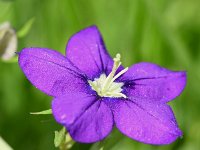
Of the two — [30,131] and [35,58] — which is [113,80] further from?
[30,131]

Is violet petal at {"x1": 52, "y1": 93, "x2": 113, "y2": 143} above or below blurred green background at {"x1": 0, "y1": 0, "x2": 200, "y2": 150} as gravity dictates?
above

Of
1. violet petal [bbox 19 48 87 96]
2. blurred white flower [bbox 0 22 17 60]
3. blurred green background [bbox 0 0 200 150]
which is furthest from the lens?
blurred green background [bbox 0 0 200 150]

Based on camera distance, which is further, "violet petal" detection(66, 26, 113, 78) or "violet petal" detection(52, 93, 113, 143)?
"violet petal" detection(66, 26, 113, 78)

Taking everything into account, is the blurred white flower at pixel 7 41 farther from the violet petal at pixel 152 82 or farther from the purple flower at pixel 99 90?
the violet petal at pixel 152 82

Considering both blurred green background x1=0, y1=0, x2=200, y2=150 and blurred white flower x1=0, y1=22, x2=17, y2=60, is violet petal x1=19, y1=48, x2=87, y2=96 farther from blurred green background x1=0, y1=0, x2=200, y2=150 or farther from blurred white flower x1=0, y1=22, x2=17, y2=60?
blurred green background x1=0, y1=0, x2=200, y2=150

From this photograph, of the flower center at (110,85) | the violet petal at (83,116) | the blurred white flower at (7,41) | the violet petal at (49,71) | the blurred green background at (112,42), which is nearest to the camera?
the violet petal at (83,116)

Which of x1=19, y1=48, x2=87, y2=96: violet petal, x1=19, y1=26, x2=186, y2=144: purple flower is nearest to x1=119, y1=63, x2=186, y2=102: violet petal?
x1=19, y1=26, x2=186, y2=144: purple flower

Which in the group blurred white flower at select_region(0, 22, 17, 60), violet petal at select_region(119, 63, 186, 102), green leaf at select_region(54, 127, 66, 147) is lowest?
violet petal at select_region(119, 63, 186, 102)

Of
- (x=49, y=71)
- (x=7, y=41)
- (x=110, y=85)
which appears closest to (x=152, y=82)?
(x=110, y=85)

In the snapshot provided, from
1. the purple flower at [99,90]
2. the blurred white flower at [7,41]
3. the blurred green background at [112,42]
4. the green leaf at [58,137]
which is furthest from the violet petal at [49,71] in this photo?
the blurred green background at [112,42]
